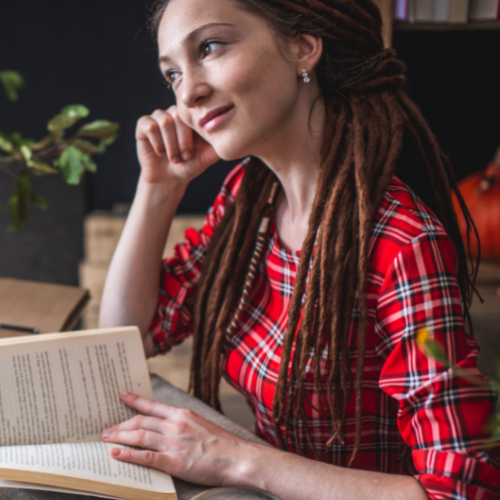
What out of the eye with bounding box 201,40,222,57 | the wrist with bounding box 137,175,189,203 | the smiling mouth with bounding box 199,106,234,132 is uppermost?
the eye with bounding box 201,40,222,57

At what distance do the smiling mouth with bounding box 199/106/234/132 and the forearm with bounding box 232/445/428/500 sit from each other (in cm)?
50

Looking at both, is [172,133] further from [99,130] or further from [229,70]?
[99,130]

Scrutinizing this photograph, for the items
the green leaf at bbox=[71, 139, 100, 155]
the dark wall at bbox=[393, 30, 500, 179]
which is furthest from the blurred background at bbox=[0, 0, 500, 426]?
the green leaf at bbox=[71, 139, 100, 155]

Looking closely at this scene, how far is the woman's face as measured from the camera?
29.6 inches

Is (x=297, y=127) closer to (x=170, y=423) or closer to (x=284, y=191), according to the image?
(x=284, y=191)

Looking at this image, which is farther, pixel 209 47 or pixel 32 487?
pixel 209 47

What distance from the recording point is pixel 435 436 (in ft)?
2.00

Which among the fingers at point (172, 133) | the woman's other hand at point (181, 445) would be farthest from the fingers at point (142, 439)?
the fingers at point (172, 133)

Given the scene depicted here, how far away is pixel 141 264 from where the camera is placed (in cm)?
104

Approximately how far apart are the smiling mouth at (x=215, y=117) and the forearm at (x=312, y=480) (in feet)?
1.66

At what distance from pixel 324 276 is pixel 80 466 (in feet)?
1.41

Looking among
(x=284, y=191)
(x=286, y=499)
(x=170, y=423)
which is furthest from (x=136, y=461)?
(x=284, y=191)

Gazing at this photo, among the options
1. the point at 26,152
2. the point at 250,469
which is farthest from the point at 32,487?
the point at 26,152

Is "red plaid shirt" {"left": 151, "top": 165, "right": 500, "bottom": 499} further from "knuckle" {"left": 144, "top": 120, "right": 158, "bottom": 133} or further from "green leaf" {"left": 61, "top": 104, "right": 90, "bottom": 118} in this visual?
"green leaf" {"left": 61, "top": 104, "right": 90, "bottom": 118}
